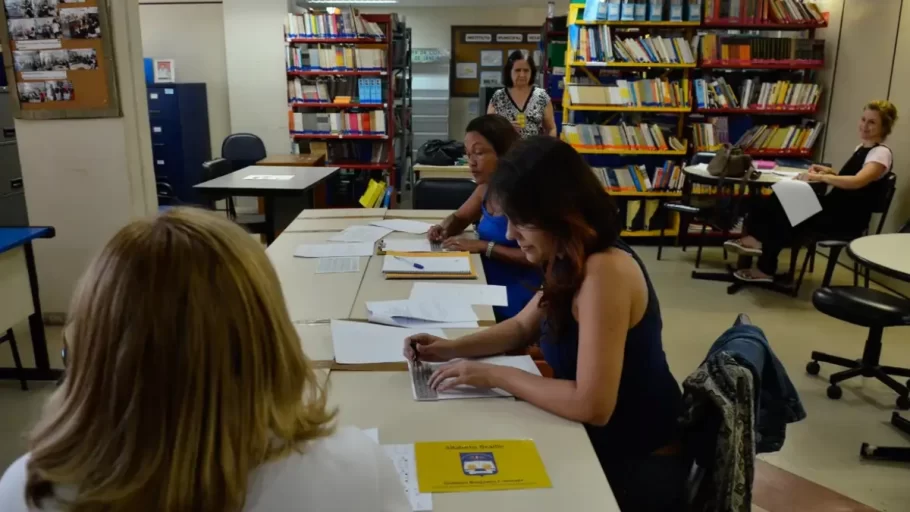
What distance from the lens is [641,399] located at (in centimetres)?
142

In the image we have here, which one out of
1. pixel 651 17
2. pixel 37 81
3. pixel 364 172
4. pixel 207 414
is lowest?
pixel 364 172

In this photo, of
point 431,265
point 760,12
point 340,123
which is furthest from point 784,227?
point 340,123

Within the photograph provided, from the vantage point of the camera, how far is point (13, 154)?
17.1 ft

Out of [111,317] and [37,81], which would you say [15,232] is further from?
[111,317]

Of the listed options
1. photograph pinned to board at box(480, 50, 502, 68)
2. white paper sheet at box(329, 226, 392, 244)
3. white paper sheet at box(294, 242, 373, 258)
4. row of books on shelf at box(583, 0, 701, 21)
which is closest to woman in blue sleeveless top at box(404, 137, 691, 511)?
white paper sheet at box(294, 242, 373, 258)

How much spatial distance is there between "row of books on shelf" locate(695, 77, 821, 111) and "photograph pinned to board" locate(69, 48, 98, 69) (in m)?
4.48

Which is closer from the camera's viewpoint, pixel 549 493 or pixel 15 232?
pixel 549 493

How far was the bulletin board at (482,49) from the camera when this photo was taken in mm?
8641

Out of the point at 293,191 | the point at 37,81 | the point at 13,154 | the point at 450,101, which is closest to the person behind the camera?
the point at 37,81

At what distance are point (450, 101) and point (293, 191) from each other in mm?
5273

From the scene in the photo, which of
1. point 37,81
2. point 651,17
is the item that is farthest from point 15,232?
point 651,17

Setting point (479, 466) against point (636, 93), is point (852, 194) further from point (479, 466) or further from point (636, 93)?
point (479, 466)

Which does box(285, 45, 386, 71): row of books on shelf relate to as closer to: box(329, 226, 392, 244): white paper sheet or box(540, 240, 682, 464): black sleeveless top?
box(329, 226, 392, 244): white paper sheet

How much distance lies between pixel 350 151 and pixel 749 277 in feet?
13.3
